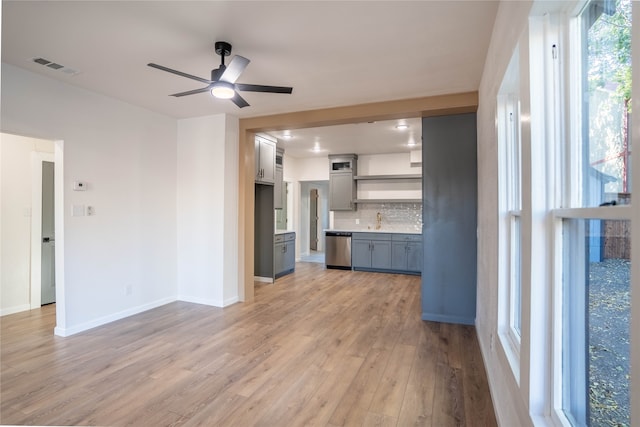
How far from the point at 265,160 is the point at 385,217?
319 cm

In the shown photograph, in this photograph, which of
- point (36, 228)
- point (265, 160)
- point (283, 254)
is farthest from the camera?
point (283, 254)

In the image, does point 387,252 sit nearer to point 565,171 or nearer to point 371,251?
point 371,251

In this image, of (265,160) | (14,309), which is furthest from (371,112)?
(14,309)

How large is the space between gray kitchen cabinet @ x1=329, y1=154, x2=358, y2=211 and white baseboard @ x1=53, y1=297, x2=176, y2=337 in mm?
3989

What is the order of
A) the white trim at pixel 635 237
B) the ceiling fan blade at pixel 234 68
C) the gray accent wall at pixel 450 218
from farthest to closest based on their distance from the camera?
the gray accent wall at pixel 450 218 → the ceiling fan blade at pixel 234 68 → the white trim at pixel 635 237

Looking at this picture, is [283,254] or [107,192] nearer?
[107,192]

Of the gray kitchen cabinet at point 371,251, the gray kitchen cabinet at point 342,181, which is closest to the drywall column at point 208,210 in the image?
the gray kitchen cabinet at point 371,251

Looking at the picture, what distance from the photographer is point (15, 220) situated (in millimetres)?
4137

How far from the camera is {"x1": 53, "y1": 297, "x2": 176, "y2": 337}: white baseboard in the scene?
332 centimetres

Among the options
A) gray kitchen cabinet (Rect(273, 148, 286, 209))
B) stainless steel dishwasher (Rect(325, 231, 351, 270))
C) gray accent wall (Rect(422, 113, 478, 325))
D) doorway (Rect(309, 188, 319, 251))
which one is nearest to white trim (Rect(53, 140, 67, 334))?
gray kitchen cabinet (Rect(273, 148, 286, 209))

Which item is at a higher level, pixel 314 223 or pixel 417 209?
pixel 417 209

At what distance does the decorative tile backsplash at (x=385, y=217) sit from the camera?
704 cm

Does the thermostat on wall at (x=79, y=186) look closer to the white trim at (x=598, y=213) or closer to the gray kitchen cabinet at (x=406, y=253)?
the white trim at (x=598, y=213)

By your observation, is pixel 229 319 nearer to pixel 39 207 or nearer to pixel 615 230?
pixel 39 207
